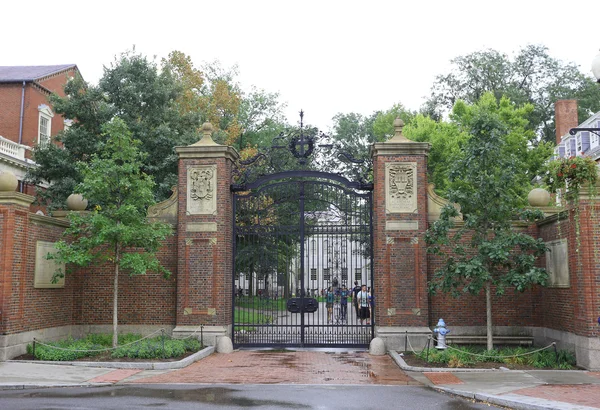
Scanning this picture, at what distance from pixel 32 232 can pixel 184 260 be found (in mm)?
3820

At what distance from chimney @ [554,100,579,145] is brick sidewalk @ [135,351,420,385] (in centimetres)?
2768

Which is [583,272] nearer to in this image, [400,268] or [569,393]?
[569,393]

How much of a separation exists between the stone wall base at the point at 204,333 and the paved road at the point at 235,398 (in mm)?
4962

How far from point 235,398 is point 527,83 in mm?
40695

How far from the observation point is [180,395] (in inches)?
388

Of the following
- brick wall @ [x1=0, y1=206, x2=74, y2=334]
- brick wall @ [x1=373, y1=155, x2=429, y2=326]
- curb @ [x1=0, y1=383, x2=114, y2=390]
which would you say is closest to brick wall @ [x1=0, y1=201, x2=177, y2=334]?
brick wall @ [x1=0, y1=206, x2=74, y2=334]

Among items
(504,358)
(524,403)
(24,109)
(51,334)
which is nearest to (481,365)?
(504,358)

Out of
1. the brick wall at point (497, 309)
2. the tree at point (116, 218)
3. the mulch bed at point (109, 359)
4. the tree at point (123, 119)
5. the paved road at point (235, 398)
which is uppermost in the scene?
the tree at point (123, 119)

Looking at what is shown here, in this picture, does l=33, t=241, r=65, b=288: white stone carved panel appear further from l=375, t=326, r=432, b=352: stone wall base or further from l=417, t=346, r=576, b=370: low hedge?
l=417, t=346, r=576, b=370: low hedge

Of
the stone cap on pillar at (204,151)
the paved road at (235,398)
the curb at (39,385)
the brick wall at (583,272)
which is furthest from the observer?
the stone cap on pillar at (204,151)

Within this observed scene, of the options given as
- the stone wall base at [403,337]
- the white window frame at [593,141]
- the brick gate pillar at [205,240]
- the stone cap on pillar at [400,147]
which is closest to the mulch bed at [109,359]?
the brick gate pillar at [205,240]

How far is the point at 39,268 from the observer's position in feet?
48.6

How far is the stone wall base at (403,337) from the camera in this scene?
1523 cm

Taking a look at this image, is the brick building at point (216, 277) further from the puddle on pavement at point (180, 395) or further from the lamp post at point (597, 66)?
the puddle on pavement at point (180, 395)
